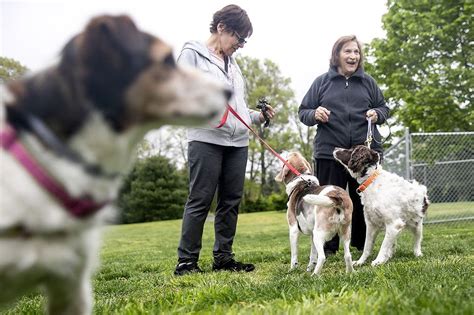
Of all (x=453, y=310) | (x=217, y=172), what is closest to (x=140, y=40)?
(x=453, y=310)

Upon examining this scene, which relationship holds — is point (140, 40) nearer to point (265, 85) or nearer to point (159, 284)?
point (159, 284)

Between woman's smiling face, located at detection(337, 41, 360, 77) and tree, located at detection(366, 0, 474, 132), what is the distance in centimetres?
1259

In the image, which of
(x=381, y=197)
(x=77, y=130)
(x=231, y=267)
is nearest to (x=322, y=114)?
(x=381, y=197)

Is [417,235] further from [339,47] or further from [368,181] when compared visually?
[339,47]

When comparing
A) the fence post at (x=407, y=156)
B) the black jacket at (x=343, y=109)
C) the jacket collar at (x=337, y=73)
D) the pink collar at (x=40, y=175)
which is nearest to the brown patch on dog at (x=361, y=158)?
the black jacket at (x=343, y=109)

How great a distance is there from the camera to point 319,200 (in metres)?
4.57

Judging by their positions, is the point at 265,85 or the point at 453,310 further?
the point at 265,85

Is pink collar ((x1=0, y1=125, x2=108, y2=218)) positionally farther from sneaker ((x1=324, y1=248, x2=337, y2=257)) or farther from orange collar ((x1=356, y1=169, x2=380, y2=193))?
sneaker ((x1=324, y1=248, x2=337, y2=257))

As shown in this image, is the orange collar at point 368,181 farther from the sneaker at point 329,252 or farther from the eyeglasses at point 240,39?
the eyeglasses at point 240,39

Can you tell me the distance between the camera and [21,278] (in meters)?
1.49

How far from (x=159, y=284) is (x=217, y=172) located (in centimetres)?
132

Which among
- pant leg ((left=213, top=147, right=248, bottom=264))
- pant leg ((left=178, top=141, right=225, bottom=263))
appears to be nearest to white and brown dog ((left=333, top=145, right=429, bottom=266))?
pant leg ((left=213, top=147, right=248, bottom=264))

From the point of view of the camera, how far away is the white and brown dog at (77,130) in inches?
53.4

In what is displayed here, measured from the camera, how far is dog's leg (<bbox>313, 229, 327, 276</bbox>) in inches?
190
